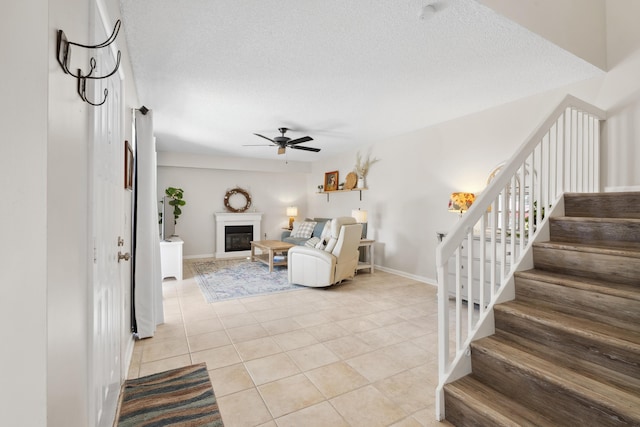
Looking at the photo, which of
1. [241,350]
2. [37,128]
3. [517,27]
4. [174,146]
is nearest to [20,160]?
[37,128]

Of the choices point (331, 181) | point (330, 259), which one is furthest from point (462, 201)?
point (331, 181)

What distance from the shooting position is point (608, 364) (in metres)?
1.46

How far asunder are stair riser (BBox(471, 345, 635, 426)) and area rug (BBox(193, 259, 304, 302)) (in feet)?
10.1

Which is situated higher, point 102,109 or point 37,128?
point 102,109

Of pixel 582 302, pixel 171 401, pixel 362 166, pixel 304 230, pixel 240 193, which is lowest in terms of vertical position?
pixel 171 401

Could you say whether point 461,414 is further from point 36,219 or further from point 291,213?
point 291,213

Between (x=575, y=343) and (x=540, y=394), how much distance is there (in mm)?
339

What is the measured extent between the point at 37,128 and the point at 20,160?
0.10 m

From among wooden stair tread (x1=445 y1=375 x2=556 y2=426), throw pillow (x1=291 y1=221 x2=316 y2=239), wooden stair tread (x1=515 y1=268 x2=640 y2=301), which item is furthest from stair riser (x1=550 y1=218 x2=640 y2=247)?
throw pillow (x1=291 y1=221 x2=316 y2=239)

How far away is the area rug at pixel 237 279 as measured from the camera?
427cm

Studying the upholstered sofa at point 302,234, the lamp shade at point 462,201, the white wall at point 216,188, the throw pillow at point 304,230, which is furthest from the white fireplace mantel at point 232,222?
the lamp shade at point 462,201

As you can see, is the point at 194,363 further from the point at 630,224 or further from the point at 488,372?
the point at 630,224

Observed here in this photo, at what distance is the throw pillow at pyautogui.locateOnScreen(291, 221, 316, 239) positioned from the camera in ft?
22.4

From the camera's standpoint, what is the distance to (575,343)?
1566 mm
